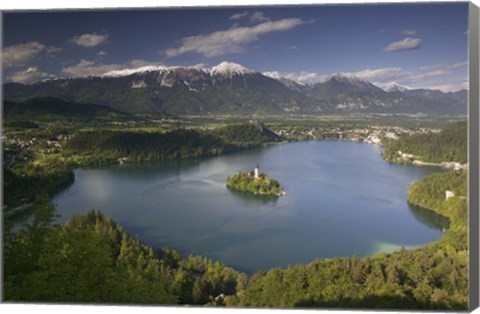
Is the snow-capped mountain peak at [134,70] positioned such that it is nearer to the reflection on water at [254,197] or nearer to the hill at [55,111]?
the hill at [55,111]

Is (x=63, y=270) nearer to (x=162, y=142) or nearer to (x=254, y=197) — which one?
(x=254, y=197)

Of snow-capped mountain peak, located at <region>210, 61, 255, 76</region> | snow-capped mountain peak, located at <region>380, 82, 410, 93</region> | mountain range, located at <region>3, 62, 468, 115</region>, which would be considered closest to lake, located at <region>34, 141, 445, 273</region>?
mountain range, located at <region>3, 62, 468, 115</region>

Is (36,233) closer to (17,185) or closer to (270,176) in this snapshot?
(17,185)

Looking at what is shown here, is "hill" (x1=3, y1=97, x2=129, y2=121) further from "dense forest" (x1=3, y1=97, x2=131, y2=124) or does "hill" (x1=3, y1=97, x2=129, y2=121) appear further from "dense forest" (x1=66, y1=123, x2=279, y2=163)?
"dense forest" (x1=66, y1=123, x2=279, y2=163)

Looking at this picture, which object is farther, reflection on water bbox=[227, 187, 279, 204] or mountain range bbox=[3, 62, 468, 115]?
reflection on water bbox=[227, 187, 279, 204]

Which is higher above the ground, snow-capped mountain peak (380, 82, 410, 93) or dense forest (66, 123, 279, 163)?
snow-capped mountain peak (380, 82, 410, 93)

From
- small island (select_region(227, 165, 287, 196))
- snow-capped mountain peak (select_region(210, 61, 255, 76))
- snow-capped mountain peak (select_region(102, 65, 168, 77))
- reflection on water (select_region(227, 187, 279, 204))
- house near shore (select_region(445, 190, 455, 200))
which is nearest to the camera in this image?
house near shore (select_region(445, 190, 455, 200))

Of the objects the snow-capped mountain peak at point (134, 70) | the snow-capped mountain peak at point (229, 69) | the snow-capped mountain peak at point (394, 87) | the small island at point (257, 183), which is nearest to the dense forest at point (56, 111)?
the snow-capped mountain peak at point (134, 70)
